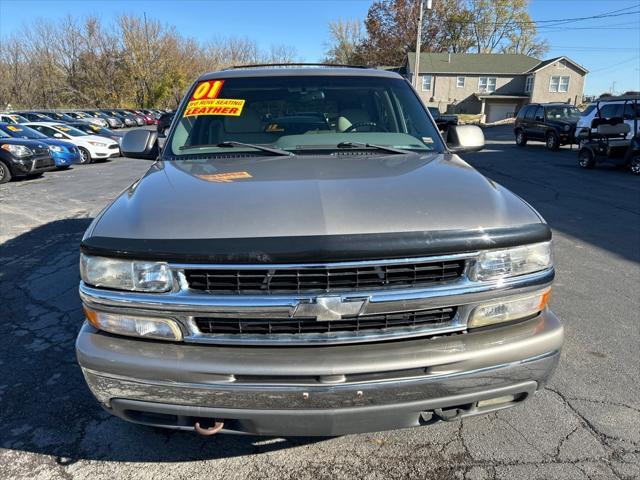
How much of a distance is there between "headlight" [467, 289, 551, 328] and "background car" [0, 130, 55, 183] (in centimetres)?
1370

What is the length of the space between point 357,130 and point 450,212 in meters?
1.62

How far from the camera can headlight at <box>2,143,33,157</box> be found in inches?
491

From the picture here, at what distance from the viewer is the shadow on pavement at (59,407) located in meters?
2.49

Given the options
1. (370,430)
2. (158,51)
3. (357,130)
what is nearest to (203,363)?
(370,430)

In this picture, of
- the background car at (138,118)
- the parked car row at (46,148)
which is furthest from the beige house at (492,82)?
the parked car row at (46,148)

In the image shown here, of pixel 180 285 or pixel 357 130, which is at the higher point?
pixel 357 130

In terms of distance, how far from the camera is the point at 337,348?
1925 millimetres

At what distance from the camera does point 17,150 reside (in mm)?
12555

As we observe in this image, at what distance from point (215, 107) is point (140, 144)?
735mm

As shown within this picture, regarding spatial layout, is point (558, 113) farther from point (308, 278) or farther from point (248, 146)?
point (308, 278)

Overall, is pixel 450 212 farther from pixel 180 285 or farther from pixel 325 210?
pixel 180 285

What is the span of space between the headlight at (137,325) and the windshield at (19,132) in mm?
16980

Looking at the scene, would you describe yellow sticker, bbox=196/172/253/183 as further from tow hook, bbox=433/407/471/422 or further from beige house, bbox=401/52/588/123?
beige house, bbox=401/52/588/123

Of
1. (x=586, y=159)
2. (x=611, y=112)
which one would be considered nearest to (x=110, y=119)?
(x=611, y=112)
